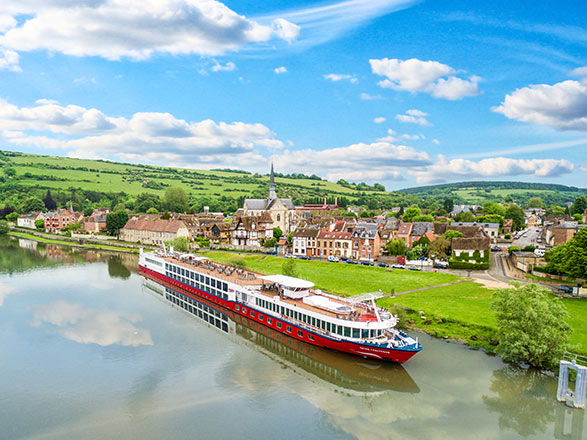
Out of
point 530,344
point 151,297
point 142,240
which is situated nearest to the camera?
point 530,344

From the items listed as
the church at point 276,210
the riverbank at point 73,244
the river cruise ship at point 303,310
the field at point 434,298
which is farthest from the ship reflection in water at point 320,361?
the church at point 276,210

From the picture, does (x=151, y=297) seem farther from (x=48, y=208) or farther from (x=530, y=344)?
(x=48, y=208)

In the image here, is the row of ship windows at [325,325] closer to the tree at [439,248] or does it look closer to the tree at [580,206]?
the tree at [439,248]

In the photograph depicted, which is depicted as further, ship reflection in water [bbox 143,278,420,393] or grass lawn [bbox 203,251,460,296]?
grass lawn [bbox 203,251,460,296]

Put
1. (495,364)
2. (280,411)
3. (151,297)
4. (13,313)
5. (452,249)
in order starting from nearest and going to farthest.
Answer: (280,411)
(495,364)
(13,313)
(151,297)
(452,249)

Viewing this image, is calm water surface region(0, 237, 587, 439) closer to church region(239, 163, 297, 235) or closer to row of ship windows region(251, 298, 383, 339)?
row of ship windows region(251, 298, 383, 339)

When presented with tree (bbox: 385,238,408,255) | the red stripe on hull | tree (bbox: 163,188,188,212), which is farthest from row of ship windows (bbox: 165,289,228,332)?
tree (bbox: 163,188,188,212)

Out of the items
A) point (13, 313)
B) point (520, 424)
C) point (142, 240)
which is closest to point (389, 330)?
point (520, 424)
